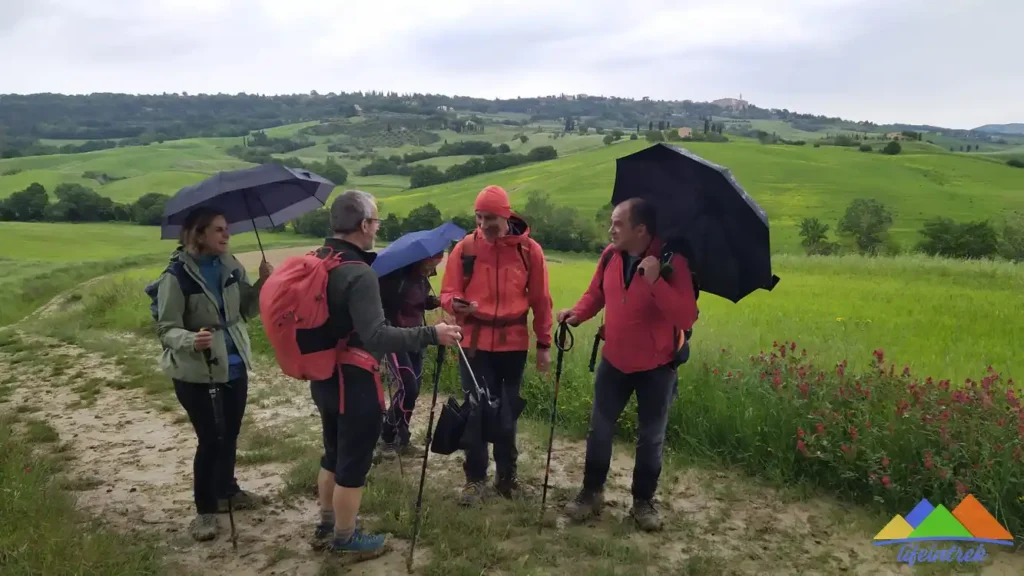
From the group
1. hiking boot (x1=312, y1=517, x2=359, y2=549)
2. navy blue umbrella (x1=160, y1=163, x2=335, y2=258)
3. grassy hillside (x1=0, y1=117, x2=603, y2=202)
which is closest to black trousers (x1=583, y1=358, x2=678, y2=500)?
hiking boot (x1=312, y1=517, x2=359, y2=549)

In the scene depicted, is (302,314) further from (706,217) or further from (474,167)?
(474,167)

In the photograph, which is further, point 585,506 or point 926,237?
point 926,237

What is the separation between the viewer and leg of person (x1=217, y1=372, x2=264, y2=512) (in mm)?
4168

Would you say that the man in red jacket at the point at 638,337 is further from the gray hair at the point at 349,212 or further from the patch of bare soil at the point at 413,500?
the gray hair at the point at 349,212

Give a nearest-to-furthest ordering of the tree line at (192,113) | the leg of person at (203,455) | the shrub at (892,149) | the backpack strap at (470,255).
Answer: the leg of person at (203,455)
the backpack strap at (470,255)
the shrub at (892,149)
the tree line at (192,113)

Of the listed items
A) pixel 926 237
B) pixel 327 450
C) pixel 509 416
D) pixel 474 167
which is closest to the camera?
pixel 327 450

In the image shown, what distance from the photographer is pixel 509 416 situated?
456 centimetres

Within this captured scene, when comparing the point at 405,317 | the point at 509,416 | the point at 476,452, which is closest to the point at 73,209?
the point at 405,317

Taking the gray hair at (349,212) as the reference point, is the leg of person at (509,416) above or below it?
below

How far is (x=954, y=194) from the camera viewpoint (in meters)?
53.4

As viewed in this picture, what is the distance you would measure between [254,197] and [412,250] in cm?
121

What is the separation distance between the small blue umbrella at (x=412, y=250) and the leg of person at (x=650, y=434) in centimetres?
167

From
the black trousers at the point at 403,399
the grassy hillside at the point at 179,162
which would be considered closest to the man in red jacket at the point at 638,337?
the black trousers at the point at 403,399

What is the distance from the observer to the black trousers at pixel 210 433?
3.99m
